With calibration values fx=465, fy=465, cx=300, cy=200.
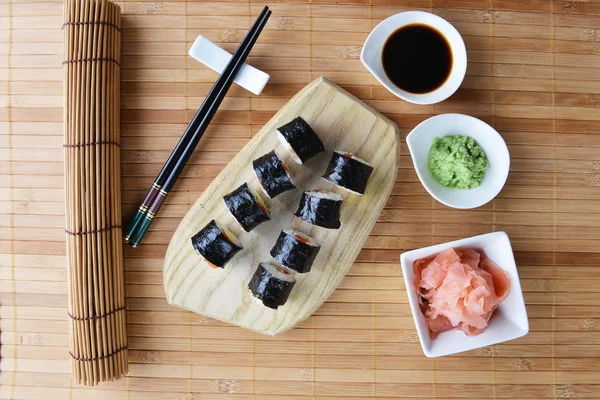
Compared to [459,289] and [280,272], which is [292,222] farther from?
[459,289]

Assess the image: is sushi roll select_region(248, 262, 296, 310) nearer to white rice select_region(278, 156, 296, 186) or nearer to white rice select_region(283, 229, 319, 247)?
white rice select_region(283, 229, 319, 247)

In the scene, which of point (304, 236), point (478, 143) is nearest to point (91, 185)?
point (304, 236)

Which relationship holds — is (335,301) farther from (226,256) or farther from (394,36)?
(394,36)

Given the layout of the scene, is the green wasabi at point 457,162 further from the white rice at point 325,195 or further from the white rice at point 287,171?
the white rice at point 287,171

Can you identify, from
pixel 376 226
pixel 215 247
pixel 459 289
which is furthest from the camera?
pixel 376 226

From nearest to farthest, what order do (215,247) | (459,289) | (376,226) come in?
1. (459,289)
2. (215,247)
3. (376,226)

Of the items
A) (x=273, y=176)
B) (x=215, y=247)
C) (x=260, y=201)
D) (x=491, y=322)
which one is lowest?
(x=491, y=322)

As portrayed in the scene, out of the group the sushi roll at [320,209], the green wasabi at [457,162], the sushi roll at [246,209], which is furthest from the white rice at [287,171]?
the green wasabi at [457,162]
